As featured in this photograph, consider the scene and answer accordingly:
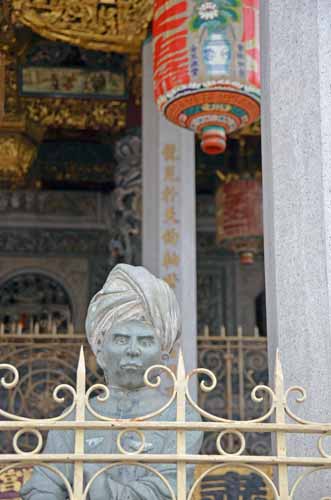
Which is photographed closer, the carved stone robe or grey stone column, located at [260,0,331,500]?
the carved stone robe

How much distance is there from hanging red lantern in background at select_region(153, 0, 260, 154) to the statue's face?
2177mm

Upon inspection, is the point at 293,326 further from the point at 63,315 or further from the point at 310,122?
the point at 63,315

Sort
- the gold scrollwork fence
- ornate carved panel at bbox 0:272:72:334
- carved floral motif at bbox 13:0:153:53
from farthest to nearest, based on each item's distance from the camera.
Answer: ornate carved panel at bbox 0:272:72:334 → carved floral motif at bbox 13:0:153:53 → the gold scrollwork fence

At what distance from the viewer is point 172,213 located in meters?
6.40

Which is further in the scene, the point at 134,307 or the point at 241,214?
the point at 241,214

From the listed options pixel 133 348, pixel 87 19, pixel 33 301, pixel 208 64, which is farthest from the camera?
pixel 33 301

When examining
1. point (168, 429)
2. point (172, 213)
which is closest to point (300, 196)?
point (168, 429)

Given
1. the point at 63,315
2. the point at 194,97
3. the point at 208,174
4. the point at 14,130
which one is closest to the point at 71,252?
the point at 63,315

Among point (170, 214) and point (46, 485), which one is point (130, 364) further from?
point (170, 214)

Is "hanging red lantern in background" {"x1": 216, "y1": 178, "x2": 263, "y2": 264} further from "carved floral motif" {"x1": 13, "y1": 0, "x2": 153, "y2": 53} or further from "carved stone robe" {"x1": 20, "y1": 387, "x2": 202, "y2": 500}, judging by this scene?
"carved stone robe" {"x1": 20, "y1": 387, "x2": 202, "y2": 500}

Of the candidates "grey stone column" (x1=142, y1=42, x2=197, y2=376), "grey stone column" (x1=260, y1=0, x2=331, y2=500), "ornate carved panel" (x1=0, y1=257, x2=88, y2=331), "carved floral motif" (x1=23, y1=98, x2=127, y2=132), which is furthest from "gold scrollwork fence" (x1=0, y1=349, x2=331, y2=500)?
"ornate carved panel" (x1=0, y1=257, x2=88, y2=331)

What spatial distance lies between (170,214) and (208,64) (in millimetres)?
1740

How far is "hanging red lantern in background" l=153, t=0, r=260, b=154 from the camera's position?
4836 mm

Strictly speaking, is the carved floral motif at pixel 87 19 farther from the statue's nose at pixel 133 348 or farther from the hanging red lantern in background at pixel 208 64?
the statue's nose at pixel 133 348
